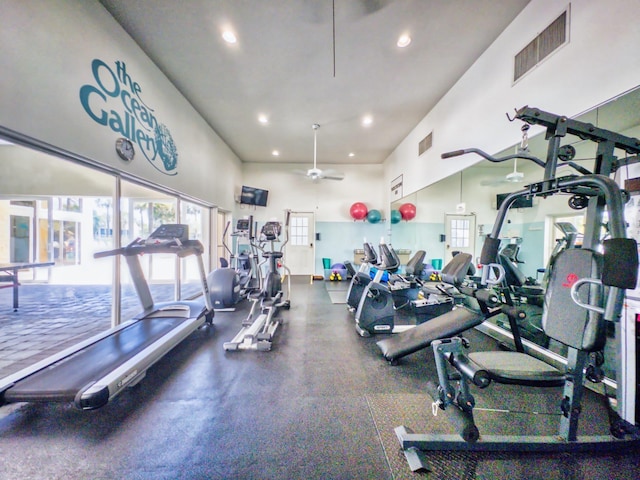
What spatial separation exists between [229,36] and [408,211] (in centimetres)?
530

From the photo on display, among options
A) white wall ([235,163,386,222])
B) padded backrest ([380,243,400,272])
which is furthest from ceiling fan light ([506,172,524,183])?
white wall ([235,163,386,222])

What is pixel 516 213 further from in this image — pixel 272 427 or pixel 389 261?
pixel 272 427

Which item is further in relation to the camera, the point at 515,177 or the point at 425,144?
the point at 425,144

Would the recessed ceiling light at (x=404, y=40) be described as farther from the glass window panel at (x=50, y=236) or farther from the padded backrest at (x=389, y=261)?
the glass window panel at (x=50, y=236)

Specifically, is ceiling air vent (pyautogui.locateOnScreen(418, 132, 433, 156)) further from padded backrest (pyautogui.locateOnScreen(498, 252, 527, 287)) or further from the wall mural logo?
the wall mural logo

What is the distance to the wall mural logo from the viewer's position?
97.3 inches

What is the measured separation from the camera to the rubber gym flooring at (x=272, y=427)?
1354 mm

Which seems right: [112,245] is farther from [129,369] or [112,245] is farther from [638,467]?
[638,467]

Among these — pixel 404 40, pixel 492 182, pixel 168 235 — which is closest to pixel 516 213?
pixel 492 182

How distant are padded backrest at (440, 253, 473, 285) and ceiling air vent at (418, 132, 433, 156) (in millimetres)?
2685

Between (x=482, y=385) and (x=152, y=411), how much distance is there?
2.39 meters

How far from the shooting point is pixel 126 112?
2898 mm

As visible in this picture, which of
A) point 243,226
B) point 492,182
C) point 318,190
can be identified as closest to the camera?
point 492,182

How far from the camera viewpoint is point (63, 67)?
214 centimetres
